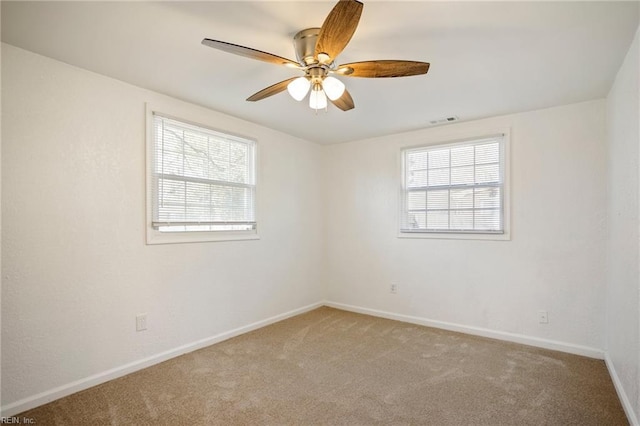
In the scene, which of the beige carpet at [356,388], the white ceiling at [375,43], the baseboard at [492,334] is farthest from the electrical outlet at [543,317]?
the white ceiling at [375,43]

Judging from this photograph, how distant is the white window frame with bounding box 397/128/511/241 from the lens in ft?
11.5

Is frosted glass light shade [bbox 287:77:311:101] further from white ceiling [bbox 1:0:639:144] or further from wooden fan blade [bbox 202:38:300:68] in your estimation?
white ceiling [bbox 1:0:639:144]

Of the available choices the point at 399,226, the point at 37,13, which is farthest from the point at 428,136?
the point at 37,13

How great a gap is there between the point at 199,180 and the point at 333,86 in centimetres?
183

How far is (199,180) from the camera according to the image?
3303 mm

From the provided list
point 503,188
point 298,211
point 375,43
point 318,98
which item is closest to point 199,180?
point 298,211

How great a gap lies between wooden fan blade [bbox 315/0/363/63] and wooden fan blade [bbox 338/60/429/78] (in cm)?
19

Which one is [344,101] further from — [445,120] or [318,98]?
[445,120]

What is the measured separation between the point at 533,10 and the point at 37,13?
2642 mm

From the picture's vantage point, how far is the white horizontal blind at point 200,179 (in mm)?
3023

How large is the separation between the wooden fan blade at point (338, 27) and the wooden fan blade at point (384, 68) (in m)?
0.19

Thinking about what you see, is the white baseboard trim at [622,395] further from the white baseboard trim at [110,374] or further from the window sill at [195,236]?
the window sill at [195,236]

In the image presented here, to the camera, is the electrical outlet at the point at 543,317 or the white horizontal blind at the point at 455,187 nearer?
the electrical outlet at the point at 543,317

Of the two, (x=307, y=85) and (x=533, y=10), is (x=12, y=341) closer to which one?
(x=307, y=85)
